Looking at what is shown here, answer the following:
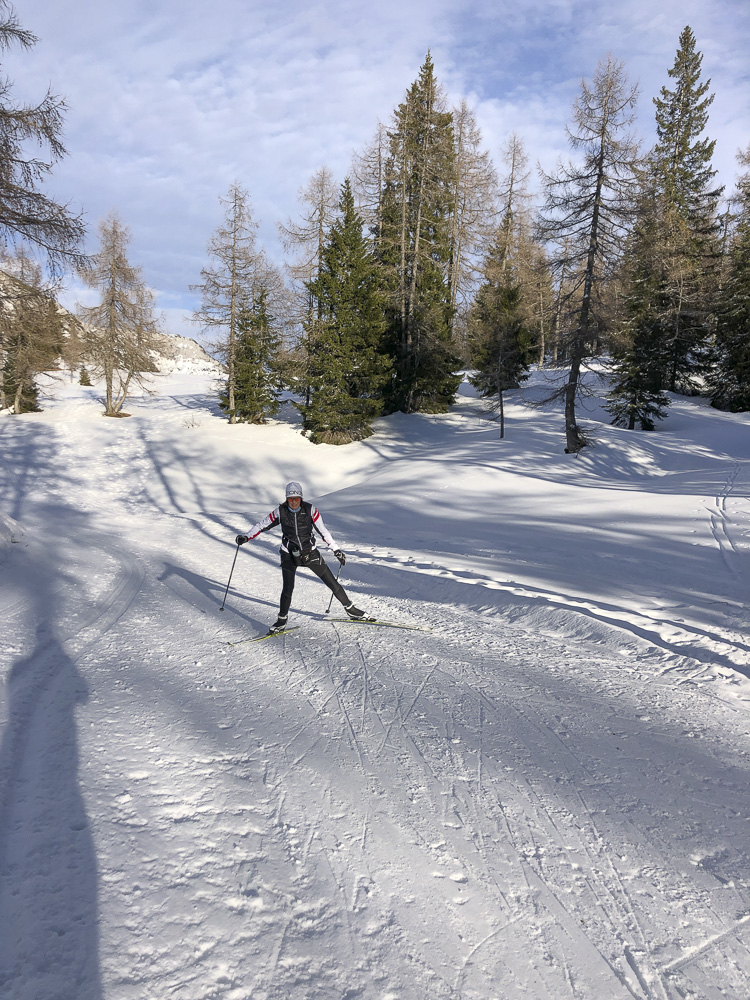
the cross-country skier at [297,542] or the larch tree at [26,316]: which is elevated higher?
the larch tree at [26,316]

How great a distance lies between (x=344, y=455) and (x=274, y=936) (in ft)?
75.4

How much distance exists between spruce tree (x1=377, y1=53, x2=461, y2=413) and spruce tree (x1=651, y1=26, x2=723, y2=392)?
12.7 meters

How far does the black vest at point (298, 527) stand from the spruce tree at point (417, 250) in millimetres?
23086

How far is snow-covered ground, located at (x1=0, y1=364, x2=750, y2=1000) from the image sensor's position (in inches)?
102

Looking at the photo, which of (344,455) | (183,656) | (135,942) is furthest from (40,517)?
(135,942)

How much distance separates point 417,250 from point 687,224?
2030 centimetres

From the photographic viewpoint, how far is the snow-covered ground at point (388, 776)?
2.60 meters

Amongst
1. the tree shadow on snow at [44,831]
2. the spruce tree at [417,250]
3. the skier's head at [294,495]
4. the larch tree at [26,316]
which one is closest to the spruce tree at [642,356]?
the spruce tree at [417,250]

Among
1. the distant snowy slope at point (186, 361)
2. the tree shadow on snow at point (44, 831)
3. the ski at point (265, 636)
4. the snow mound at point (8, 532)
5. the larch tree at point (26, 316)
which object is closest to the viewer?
the tree shadow on snow at point (44, 831)

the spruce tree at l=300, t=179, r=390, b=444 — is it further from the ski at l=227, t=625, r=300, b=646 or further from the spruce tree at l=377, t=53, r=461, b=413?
the ski at l=227, t=625, r=300, b=646

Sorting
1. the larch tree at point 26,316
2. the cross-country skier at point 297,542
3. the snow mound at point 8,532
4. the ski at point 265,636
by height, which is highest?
the larch tree at point 26,316

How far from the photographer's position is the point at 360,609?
25.0 ft

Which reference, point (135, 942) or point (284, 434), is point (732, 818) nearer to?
point (135, 942)

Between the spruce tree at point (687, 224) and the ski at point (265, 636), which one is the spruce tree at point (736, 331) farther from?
the ski at point (265, 636)
